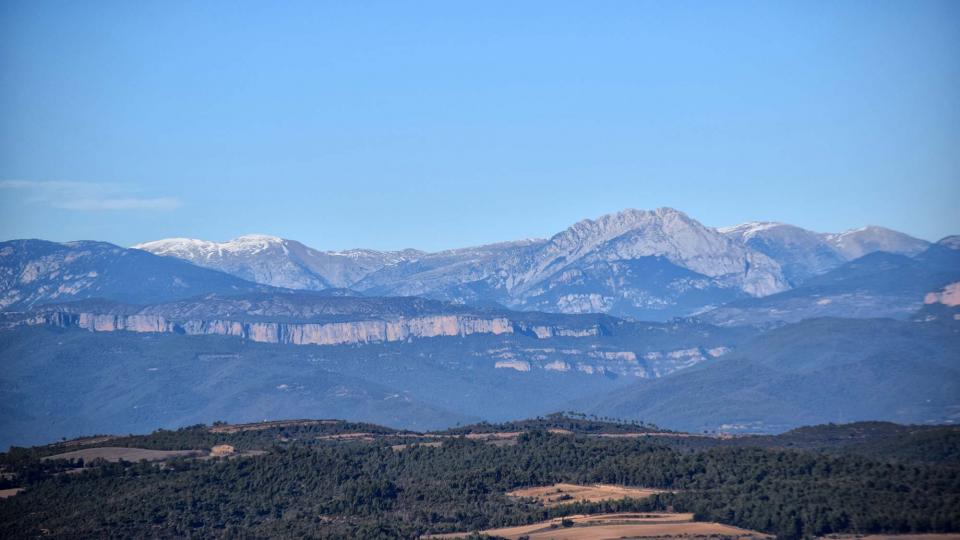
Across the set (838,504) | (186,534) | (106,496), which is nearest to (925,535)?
(838,504)

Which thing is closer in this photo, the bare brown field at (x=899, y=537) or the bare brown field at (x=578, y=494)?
the bare brown field at (x=899, y=537)

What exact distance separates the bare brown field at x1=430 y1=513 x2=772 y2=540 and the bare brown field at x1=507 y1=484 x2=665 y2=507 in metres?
11.0

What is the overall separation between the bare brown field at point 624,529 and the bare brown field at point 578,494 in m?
11.0

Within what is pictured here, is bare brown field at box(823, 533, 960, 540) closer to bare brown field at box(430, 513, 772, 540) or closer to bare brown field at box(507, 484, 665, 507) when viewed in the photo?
bare brown field at box(430, 513, 772, 540)

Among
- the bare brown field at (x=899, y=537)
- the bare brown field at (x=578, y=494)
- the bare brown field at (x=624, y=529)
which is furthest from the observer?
the bare brown field at (x=578, y=494)

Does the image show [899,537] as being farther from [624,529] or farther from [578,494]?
[578,494]

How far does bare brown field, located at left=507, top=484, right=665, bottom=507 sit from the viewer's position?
190 metres

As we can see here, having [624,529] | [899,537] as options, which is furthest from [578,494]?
[899,537]

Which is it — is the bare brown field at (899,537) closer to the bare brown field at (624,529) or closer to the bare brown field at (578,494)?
the bare brown field at (624,529)

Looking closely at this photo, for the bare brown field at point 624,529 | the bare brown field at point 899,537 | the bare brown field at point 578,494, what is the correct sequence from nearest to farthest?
1. the bare brown field at point 899,537
2. the bare brown field at point 624,529
3. the bare brown field at point 578,494

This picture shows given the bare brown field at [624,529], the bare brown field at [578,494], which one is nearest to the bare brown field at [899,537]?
the bare brown field at [624,529]

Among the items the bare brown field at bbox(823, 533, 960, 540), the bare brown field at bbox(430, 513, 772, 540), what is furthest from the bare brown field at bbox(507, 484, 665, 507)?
the bare brown field at bbox(823, 533, 960, 540)

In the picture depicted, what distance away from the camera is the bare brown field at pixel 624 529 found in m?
163

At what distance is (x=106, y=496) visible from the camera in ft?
643
